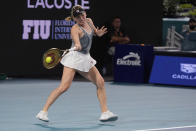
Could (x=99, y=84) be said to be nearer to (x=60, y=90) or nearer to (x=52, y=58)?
(x=60, y=90)

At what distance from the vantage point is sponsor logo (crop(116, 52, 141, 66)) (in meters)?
16.3

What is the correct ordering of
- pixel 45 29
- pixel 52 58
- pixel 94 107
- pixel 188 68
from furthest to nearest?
1. pixel 45 29
2. pixel 188 68
3. pixel 94 107
4. pixel 52 58

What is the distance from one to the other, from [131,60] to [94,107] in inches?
187

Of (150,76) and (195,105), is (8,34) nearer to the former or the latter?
(150,76)

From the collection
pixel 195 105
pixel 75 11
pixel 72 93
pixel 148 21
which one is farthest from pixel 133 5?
pixel 75 11

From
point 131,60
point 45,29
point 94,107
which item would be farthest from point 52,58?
point 45,29

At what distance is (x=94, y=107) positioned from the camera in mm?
11828

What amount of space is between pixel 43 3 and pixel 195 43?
4436 millimetres

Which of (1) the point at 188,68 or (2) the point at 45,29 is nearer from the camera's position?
(1) the point at 188,68

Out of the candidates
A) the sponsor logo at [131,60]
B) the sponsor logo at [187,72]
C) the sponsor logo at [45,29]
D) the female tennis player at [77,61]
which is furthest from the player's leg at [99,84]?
the sponsor logo at [45,29]

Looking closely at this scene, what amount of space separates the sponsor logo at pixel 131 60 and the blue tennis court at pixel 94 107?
618 millimetres

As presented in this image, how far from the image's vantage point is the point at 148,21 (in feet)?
63.6

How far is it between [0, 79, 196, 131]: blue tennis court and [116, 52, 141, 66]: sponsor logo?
62 centimetres

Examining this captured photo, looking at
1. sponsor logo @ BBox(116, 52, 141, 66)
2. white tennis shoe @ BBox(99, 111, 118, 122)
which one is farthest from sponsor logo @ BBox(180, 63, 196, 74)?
white tennis shoe @ BBox(99, 111, 118, 122)
